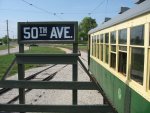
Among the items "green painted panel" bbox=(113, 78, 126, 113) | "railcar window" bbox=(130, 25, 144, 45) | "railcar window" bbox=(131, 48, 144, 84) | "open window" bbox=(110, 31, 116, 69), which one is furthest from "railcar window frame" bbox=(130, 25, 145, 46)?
"open window" bbox=(110, 31, 116, 69)

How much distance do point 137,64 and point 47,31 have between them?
2058 millimetres

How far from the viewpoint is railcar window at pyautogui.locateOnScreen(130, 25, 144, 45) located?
5531 mm

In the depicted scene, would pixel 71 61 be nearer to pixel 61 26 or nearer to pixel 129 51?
pixel 61 26

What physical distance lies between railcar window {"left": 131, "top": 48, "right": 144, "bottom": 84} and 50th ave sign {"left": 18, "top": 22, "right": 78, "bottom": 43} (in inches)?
54.2

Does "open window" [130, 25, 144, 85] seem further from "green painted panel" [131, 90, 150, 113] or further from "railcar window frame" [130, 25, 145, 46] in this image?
"green painted panel" [131, 90, 150, 113]

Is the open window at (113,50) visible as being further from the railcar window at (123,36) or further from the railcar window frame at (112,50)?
the railcar window at (123,36)

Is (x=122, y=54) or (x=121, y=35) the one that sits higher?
(x=121, y=35)

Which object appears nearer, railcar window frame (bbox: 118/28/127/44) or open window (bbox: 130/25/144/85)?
open window (bbox: 130/25/144/85)

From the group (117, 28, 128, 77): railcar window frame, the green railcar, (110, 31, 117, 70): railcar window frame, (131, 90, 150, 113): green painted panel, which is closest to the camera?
(131, 90, 150, 113): green painted panel

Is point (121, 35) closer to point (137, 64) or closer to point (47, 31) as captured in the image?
point (47, 31)

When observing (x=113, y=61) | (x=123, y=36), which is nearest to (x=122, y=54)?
(x=123, y=36)

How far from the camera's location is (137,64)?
5.83m

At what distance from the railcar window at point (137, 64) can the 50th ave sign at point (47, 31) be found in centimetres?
138

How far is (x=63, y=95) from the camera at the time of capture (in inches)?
551
